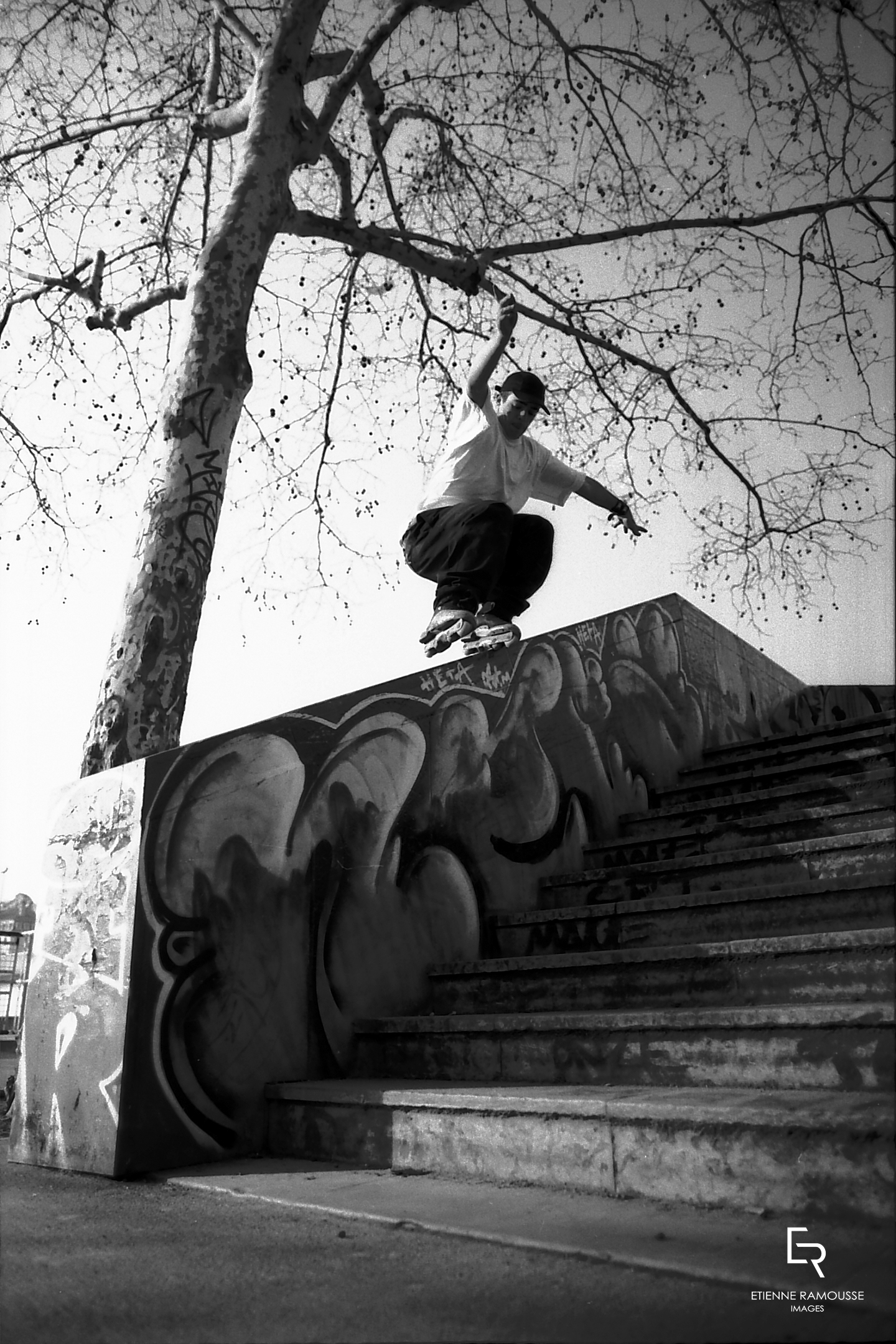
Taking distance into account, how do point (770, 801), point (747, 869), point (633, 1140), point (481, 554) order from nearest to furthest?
point (633, 1140) → point (747, 869) → point (770, 801) → point (481, 554)

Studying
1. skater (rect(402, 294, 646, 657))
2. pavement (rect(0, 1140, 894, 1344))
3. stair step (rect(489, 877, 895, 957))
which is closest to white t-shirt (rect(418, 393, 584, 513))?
skater (rect(402, 294, 646, 657))

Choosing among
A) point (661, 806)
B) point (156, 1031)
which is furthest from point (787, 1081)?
point (661, 806)

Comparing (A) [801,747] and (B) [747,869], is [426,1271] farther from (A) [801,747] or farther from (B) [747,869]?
(A) [801,747]

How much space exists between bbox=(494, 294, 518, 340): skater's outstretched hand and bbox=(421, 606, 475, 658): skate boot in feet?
4.38

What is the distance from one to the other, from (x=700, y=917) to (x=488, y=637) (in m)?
2.00

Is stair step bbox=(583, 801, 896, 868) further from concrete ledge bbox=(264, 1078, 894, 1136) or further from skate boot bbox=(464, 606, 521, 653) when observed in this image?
concrete ledge bbox=(264, 1078, 894, 1136)

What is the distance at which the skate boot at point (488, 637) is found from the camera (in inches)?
207

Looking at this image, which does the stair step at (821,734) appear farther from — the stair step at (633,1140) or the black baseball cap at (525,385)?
the stair step at (633,1140)

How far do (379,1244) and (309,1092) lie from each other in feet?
3.80

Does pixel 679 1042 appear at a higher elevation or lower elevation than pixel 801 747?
Answer: lower

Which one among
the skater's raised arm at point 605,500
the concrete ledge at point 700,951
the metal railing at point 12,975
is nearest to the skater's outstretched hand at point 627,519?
the skater's raised arm at point 605,500

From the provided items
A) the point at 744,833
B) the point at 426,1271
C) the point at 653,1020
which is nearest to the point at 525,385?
the point at 744,833

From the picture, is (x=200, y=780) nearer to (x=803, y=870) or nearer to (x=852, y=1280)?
(x=803, y=870)

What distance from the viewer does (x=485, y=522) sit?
5.28 metres
